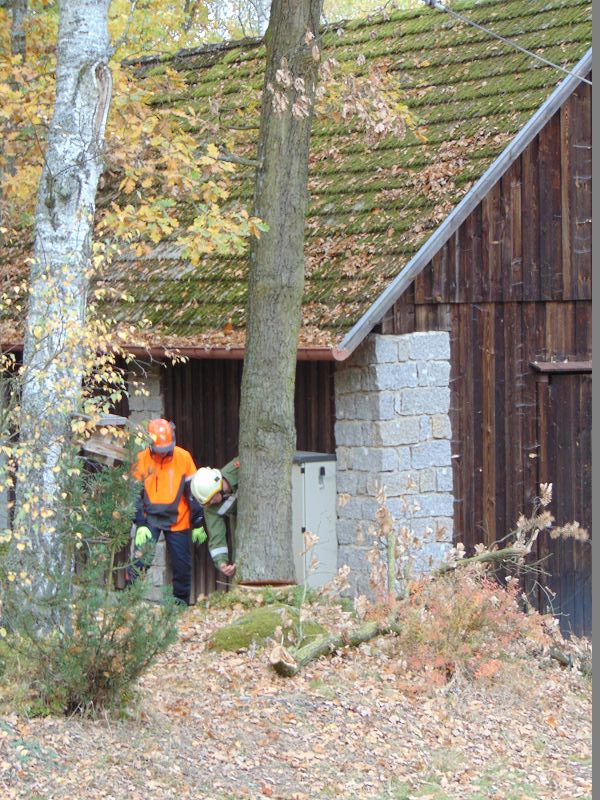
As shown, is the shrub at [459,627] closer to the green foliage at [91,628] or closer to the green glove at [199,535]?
the green foliage at [91,628]

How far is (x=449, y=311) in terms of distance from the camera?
11.7 metres

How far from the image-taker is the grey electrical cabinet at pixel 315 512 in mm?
11016

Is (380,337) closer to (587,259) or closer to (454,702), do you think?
(587,259)

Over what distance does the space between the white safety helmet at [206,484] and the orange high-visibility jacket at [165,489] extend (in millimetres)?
286

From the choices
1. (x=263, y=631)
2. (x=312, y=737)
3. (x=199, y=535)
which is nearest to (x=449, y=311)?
(x=199, y=535)

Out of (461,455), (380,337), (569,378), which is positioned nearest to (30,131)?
(380,337)

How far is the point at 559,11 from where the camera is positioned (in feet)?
42.5

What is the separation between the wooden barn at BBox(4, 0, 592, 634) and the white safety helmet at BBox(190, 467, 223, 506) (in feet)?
3.57

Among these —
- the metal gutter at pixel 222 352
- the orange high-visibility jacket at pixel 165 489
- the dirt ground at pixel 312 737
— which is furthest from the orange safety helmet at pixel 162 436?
the dirt ground at pixel 312 737

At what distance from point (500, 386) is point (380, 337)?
1.68 m

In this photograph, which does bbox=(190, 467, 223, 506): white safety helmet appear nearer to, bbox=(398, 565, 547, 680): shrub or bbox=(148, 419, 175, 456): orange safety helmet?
bbox=(148, 419, 175, 456): orange safety helmet

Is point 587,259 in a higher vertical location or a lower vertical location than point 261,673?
higher

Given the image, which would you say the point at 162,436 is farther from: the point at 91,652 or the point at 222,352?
the point at 91,652

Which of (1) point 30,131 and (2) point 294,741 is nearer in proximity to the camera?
(2) point 294,741
